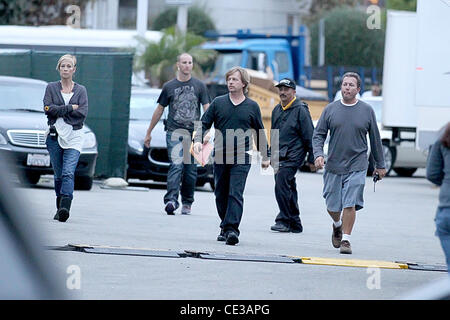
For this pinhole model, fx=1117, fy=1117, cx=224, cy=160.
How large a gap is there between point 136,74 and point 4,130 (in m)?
14.9

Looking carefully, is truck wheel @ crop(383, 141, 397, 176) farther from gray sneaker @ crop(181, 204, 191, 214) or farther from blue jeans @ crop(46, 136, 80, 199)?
blue jeans @ crop(46, 136, 80, 199)

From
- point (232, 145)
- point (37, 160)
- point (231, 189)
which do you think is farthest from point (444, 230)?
point (37, 160)

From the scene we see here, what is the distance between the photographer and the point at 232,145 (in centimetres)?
1084

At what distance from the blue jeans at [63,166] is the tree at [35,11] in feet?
89.7

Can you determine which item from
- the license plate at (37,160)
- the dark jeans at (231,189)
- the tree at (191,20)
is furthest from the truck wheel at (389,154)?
the tree at (191,20)

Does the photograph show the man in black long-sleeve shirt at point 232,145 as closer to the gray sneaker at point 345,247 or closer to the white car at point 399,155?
the gray sneaker at point 345,247

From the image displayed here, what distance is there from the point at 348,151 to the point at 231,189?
1.19 metres

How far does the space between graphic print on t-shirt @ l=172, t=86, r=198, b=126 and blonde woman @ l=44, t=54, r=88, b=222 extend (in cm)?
176

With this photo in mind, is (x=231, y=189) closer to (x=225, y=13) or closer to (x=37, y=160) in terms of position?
(x=37, y=160)

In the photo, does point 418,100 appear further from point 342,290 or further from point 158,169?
point 342,290

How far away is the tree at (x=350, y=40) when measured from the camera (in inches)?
1976

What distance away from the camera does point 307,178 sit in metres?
24.0

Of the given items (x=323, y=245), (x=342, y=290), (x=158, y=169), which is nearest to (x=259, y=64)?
(x=158, y=169)

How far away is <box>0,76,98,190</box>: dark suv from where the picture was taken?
15.5 meters
